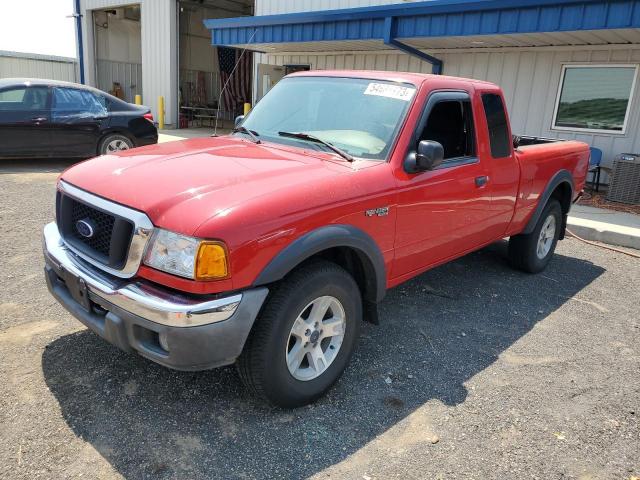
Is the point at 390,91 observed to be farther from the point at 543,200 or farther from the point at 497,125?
the point at 543,200

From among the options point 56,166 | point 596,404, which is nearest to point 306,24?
point 56,166

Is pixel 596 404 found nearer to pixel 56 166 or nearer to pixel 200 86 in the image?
pixel 56 166

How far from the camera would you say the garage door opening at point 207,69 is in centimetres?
2114

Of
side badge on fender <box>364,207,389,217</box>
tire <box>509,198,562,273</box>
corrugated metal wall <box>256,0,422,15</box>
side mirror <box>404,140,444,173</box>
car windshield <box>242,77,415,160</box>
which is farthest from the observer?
corrugated metal wall <box>256,0,422,15</box>

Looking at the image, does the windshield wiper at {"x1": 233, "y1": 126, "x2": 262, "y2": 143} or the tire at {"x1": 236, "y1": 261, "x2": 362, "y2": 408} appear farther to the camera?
the windshield wiper at {"x1": 233, "y1": 126, "x2": 262, "y2": 143}

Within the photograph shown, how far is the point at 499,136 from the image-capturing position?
14.7ft

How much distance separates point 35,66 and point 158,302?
2376 cm

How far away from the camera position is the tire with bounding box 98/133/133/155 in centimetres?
997

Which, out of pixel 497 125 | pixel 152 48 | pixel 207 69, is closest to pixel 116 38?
pixel 207 69

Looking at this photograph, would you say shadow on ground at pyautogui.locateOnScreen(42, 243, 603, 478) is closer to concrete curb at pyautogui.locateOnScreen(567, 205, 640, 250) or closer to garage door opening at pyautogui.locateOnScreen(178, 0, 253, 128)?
concrete curb at pyautogui.locateOnScreen(567, 205, 640, 250)

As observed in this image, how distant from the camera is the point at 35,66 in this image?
2206cm

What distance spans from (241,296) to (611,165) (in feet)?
29.5

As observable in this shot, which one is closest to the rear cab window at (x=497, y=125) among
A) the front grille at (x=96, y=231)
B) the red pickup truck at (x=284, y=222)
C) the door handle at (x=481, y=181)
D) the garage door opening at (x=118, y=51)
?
the red pickup truck at (x=284, y=222)

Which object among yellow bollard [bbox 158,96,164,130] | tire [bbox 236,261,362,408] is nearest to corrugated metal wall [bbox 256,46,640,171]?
tire [bbox 236,261,362,408]
